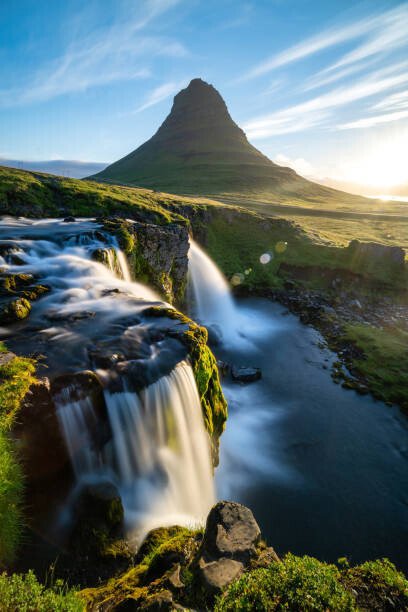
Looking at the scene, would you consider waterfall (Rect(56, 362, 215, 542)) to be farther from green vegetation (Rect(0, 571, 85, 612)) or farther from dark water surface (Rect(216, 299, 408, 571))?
dark water surface (Rect(216, 299, 408, 571))

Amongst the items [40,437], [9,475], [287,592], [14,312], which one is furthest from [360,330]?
[9,475]

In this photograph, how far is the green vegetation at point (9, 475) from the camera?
311 inches

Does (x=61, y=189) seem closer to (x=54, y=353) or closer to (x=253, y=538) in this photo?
(x=54, y=353)

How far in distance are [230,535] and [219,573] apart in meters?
1.14

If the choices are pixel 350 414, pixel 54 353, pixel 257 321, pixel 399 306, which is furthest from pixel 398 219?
pixel 54 353

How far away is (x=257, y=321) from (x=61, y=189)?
34867mm

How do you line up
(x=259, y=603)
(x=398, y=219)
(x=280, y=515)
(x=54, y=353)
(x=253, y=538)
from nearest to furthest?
(x=259, y=603), (x=253, y=538), (x=54, y=353), (x=280, y=515), (x=398, y=219)

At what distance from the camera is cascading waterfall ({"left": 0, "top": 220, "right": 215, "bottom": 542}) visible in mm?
10688

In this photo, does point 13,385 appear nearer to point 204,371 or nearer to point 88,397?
point 88,397

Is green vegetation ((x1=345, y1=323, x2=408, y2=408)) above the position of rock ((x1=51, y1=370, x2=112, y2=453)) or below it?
below

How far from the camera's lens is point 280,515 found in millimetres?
15875

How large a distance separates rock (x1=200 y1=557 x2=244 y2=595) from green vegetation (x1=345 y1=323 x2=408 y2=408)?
2341 centimetres

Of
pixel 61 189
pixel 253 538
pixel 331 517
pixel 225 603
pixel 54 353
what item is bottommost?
pixel 331 517

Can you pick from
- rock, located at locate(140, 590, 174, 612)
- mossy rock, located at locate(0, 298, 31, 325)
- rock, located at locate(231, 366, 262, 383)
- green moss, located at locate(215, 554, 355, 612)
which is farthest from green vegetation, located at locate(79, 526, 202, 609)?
rock, located at locate(231, 366, 262, 383)
